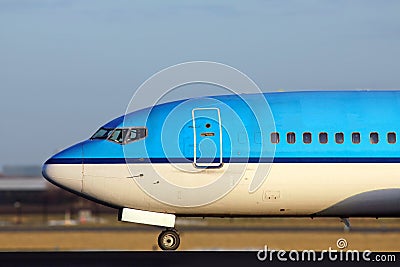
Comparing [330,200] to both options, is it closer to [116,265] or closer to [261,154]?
[261,154]

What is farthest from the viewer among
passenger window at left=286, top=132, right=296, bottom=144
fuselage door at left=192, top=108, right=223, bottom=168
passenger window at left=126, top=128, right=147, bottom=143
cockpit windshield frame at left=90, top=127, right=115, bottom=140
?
cockpit windshield frame at left=90, top=127, right=115, bottom=140

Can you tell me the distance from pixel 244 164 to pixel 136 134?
10.7ft

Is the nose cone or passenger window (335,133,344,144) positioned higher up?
passenger window (335,133,344,144)

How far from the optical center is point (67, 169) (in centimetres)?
3030

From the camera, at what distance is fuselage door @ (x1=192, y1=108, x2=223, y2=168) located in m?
29.9

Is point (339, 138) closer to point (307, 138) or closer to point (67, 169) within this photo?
point (307, 138)

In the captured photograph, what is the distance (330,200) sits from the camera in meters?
30.2

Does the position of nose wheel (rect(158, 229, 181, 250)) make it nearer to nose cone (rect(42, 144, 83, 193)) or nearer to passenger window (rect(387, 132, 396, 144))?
nose cone (rect(42, 144, 83, 193))

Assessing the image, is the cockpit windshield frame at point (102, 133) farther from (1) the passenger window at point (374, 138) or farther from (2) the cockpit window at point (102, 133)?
(1) the passenger window at point (374, 138)

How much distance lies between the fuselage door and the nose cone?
3.32m

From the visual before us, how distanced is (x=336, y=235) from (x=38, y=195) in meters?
61.6

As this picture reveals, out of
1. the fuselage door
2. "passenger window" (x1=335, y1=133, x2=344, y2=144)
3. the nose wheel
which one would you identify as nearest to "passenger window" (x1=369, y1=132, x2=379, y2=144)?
"passenger window" (x1=335, y1=133, x2=344, y2=144)

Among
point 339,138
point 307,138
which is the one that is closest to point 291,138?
point 307,138

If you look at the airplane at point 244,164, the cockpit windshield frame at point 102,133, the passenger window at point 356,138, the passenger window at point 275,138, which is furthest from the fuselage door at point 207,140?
the passenger window at point 356,138
